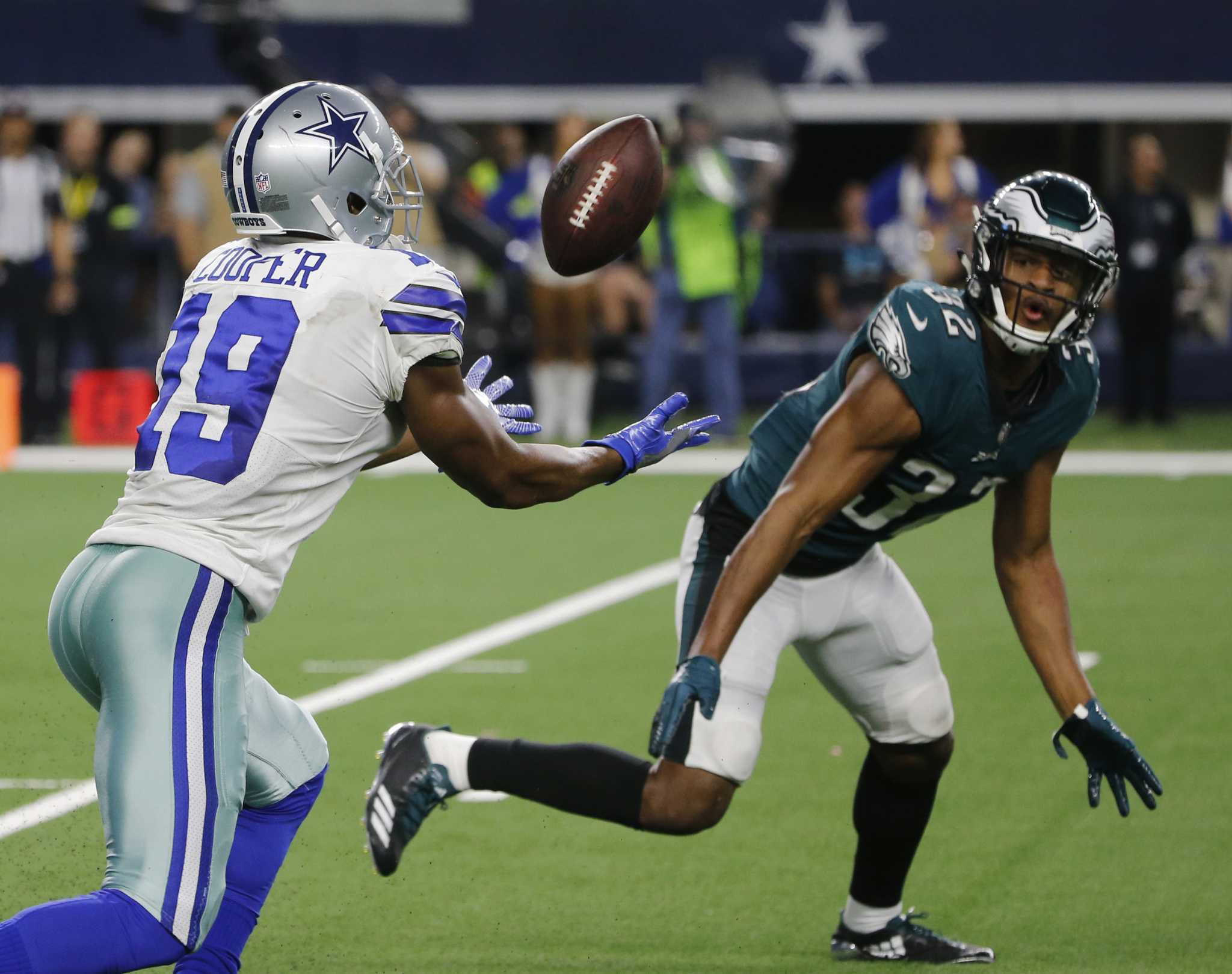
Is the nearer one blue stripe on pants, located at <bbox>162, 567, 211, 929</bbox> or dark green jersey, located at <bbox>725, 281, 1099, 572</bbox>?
blue stripe on pants, located at <bbox>162, 567, 211, 929</bbox>

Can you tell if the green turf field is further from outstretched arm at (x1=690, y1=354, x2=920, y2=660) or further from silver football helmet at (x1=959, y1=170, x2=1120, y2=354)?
silver football helmet at (x1=959, y1=170, x2=1120, y2=354)

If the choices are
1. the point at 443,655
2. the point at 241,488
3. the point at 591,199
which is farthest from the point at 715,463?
the point at 241,488

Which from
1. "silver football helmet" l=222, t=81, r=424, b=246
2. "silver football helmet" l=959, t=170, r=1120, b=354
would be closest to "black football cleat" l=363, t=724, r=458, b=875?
"silver football helmet" l=222, t=81, r=424, b=246

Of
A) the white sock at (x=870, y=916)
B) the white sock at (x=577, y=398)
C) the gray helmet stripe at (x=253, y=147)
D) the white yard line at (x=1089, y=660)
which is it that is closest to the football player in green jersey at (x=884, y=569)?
the white sock at (x=870, y=916)

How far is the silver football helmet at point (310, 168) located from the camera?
3510 mm

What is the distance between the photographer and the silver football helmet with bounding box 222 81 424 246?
11.5 ft

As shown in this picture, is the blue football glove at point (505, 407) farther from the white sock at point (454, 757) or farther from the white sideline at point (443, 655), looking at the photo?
the white sideline at point (443, 655)

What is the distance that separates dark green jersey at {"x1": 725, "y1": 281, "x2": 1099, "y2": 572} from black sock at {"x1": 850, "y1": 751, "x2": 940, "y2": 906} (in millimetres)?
479

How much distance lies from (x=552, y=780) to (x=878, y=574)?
78cm

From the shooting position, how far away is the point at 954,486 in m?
4.16

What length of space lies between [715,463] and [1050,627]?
8296 millimetres

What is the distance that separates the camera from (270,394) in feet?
11.0

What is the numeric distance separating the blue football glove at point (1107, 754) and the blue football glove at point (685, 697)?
2.43 feet

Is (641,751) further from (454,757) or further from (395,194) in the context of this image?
(395,194)
